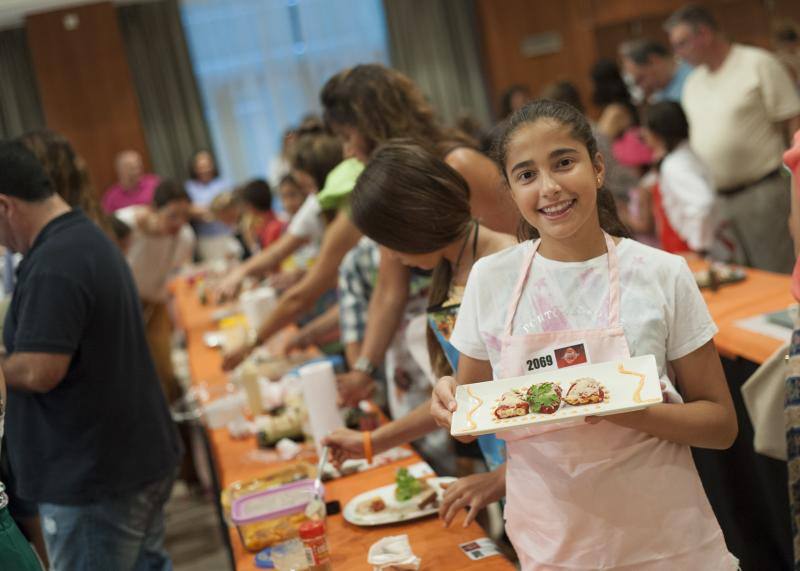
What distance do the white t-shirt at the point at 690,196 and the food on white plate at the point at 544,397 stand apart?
2.98m

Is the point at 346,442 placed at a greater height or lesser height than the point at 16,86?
lesser

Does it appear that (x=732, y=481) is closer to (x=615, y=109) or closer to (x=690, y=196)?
(x=690, y=196)

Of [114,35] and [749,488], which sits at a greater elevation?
[114,35]

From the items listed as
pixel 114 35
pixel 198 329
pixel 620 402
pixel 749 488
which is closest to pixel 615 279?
pixel 620 402

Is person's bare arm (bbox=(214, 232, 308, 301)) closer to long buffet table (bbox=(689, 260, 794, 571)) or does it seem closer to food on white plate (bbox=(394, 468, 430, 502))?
long buffet table (bbox=(689, 260, 794, 571))

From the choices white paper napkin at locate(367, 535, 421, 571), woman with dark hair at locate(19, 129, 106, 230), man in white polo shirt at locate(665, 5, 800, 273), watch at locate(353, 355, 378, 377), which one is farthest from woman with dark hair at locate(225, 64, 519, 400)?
man in white polo shirt at locate(665, 5, 800, 273)

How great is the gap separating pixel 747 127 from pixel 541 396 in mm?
3500

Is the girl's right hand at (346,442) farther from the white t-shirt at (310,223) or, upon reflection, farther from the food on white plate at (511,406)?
the white t-shirt at (310,223)

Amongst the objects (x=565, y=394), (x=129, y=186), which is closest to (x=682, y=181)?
(x=565, y=394)

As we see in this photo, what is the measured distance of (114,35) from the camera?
9.78m

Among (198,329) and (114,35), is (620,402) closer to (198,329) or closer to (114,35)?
(198,329)

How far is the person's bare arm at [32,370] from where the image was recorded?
213cm

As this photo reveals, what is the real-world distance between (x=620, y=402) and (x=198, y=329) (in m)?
3.99

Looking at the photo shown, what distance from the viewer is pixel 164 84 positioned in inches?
399
